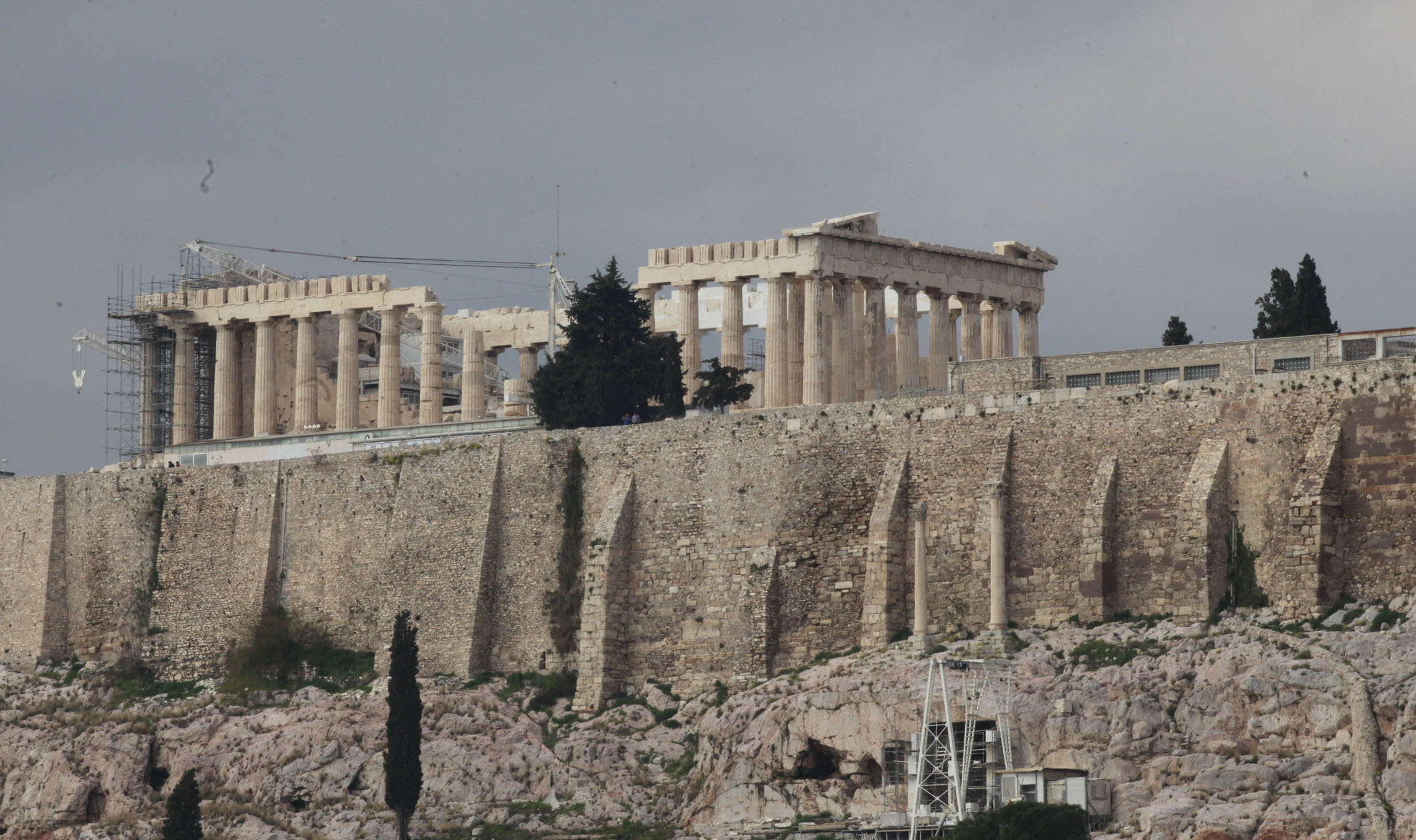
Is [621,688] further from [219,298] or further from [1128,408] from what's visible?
[219,298]

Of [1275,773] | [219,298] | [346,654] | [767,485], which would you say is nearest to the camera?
[1275,773]

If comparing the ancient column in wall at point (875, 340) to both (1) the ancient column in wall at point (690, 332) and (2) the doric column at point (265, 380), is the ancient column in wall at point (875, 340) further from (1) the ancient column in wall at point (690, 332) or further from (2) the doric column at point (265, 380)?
(2) the doric column at point (265, 380)

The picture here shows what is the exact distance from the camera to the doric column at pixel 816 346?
86.5 m

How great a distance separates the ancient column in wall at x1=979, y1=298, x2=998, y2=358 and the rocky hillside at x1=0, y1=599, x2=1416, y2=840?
20685 mm

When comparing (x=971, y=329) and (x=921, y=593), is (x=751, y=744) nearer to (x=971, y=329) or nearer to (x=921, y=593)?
(x=921, y=593)

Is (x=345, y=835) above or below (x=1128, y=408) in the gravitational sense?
below

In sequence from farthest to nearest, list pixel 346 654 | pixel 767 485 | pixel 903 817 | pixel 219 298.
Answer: pixel 219 298
pixel 346 654
pixel 767 485
pixel 903 817

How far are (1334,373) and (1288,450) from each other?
2058mm

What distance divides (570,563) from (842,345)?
13.6m

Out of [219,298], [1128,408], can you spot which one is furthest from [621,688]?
[219,298]

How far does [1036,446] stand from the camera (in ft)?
232

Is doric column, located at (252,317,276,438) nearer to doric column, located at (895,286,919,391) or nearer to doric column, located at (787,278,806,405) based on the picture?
doric column, located at (787,278,806,405)

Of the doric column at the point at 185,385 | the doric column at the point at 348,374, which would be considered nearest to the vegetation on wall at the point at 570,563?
the doric column at the point at 348,374

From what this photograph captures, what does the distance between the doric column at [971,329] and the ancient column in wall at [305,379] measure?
21.7 metres
